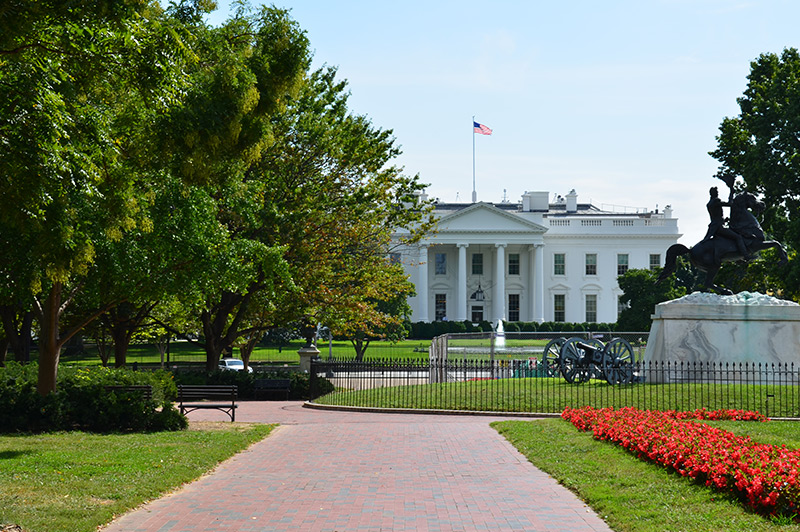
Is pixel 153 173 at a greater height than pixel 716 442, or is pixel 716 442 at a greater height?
pixel 153 173

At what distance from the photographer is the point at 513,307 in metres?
85.8

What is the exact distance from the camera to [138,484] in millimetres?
9414

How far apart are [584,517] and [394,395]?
1452 centimetres

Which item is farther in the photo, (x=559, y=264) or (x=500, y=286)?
(x=559, y=264)

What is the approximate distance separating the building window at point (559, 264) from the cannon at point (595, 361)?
61.7 meters

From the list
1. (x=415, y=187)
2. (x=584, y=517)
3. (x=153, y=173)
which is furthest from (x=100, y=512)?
(x=415, y=187)

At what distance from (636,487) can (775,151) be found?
26821 mm

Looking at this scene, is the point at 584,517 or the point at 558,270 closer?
the point at 584,517

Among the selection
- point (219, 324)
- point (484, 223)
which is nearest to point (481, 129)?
point (484, 223)

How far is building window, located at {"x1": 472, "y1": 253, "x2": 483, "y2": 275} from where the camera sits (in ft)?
281

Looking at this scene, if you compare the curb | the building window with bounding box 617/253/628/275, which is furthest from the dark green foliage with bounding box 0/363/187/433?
the building window with bounding box 617/253/628/275

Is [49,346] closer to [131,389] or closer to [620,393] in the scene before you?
[131,389]

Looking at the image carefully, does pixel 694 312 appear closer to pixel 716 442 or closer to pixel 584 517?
pixel 716 442

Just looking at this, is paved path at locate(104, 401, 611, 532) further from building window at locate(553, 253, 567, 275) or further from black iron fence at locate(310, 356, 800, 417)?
building window at locate(553, 253, 567, 275)
